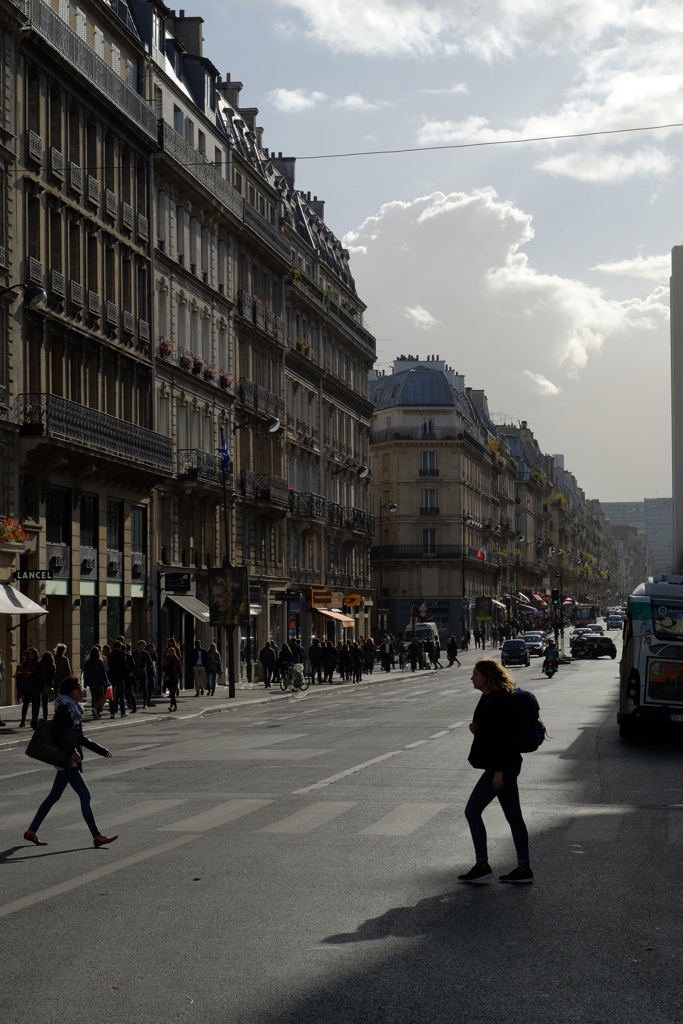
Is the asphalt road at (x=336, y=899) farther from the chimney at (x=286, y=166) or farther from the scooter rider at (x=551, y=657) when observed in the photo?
the chimney at (x=286, y=166)

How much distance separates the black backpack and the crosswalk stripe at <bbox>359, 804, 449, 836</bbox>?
3.22m

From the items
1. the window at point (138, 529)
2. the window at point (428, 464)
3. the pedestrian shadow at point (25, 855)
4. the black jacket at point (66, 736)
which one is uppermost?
the window at point (428, 464)

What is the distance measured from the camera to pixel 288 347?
69.6 m

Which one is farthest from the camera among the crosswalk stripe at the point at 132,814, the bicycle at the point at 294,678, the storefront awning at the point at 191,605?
the bicycle at the point at 294,678

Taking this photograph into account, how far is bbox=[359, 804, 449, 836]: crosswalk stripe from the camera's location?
14.8 m

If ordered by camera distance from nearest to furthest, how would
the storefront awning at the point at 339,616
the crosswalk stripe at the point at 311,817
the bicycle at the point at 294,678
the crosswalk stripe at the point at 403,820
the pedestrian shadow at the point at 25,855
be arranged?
the pedestrian shadow at the point at 25,855 → the crosswalk stripe at the point at 403,820 → the crosswalk stripe at the point at 311,817 → the bicycle at the point at 294,678 → the storefront awning at the point at 339,616

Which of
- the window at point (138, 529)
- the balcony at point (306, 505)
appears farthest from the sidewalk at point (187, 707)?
the balcony at point (306, 505)

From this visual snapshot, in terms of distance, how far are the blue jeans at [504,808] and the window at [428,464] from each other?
10516cm

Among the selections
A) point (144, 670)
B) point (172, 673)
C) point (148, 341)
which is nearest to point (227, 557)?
point (148, 341)

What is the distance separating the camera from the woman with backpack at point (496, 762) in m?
11.7

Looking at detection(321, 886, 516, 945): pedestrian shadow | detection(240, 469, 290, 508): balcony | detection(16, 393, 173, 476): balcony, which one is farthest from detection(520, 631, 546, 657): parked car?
detection(321, 886, 516, 945): pedestrian shadow

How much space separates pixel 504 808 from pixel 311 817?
466cm

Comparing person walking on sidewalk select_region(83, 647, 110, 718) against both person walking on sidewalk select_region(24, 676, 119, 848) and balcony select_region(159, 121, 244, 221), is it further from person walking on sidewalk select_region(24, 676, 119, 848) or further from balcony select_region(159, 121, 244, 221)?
balcony select_region(159, 121, 244, 221)

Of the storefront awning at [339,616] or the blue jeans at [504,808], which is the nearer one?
the blue jeans at [504,808]
